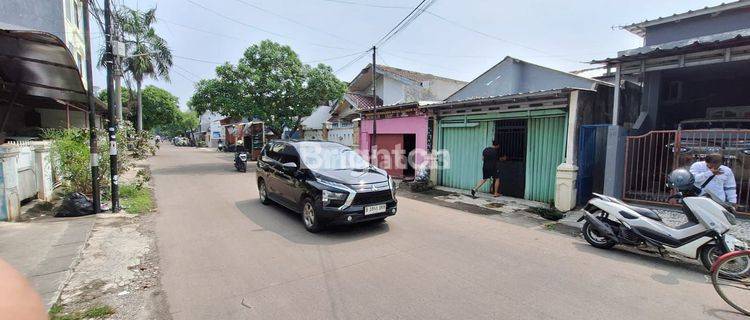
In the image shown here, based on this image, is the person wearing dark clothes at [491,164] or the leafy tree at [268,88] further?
the leafy tree at [268,88]

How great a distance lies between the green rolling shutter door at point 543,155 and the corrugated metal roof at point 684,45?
1.86 m

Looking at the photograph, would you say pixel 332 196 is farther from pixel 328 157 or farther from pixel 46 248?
pixel 46 248

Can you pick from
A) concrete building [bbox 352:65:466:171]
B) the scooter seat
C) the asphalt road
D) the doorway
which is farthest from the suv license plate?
the doorway

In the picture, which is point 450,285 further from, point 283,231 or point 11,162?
point 11,162

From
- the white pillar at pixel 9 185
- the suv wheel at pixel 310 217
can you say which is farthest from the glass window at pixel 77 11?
the suv wheel at pixel 310 217

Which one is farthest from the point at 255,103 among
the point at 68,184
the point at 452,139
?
the point at 452,139

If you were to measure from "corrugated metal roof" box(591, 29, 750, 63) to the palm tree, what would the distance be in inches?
1015

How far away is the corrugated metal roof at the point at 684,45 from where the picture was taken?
5651 millimetres

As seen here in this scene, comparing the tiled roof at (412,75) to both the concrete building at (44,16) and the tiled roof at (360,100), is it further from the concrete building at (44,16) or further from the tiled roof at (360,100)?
the concrete building at (44,16)

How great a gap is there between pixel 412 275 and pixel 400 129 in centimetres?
952

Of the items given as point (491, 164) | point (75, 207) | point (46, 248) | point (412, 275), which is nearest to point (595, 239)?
point (412, 275)

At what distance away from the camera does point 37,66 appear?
8367 mm

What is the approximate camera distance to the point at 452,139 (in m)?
11.2

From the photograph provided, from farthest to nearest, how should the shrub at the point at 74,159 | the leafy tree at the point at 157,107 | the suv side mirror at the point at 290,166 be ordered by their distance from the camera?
the leafy tree at the point at 157,107 → the shrub at the point at 74,159 → the suv side mirror at the point at 290,166
